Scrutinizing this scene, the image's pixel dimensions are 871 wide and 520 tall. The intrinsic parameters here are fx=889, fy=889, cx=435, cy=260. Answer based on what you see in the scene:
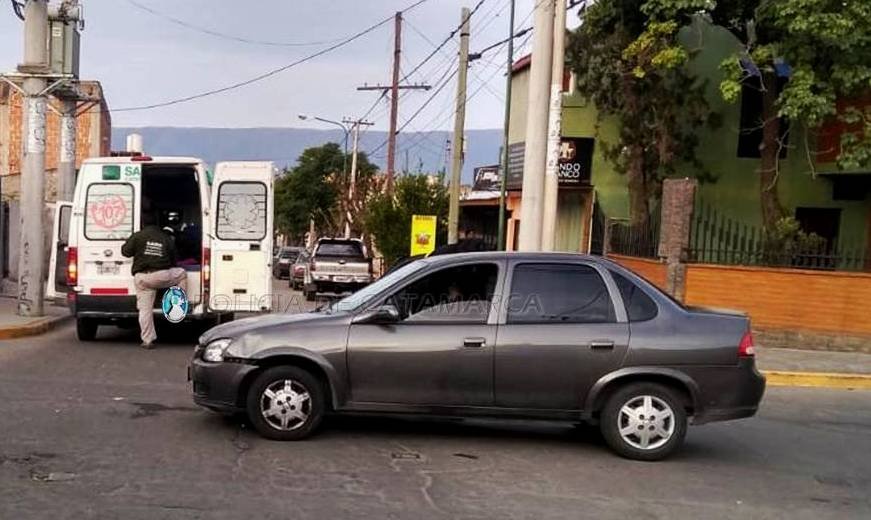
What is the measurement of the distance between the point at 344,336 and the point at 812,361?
30.8ft

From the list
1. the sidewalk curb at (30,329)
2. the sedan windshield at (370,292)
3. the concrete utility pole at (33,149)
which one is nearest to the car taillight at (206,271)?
the sidewalk curb at (30,329)

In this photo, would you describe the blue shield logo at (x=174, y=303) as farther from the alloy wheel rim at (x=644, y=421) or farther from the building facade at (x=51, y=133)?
the building facade at (x=51, y=133)

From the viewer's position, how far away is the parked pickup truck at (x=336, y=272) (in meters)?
25.3

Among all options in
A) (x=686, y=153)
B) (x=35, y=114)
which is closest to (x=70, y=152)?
(x=35, y=114)

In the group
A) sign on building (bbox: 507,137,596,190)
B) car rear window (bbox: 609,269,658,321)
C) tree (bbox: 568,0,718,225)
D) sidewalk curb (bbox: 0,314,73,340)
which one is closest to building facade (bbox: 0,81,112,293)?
sign on building (bbox: 507,137,596,190)

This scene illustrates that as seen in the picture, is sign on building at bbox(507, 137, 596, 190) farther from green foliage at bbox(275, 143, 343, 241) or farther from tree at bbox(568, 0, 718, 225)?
green foliage at bbox(275, 143, 343, 241)

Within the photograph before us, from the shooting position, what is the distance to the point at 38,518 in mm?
5023

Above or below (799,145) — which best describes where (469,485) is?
below

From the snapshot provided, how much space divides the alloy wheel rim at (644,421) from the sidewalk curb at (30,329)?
30.8ft

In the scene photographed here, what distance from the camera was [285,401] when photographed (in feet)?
22.6

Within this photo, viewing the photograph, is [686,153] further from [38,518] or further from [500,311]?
[38,518]

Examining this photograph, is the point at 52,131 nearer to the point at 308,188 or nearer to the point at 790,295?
the point at 308,188

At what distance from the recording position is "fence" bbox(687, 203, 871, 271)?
594 inches

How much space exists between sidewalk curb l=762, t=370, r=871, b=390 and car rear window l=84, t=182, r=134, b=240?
9.14 metres
